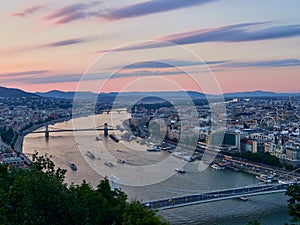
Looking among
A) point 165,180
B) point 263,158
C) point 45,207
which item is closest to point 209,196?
point 165,180

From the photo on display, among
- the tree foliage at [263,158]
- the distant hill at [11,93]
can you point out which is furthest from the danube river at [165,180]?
the distant hill at [11,93]

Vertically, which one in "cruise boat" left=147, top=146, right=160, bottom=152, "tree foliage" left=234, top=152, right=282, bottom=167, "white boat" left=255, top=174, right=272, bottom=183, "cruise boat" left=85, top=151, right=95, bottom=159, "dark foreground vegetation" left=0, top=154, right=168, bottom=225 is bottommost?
"white boat" left=255, top=174, right=272, bottom=183

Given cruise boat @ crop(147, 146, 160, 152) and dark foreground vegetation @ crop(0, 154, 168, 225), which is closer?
dark foreground vegetation @ crop(0, 154, 168, 225)

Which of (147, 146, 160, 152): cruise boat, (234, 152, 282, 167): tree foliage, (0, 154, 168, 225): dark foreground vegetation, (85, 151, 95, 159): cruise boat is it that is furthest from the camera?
(147, 146, 160, 152): cruise boat

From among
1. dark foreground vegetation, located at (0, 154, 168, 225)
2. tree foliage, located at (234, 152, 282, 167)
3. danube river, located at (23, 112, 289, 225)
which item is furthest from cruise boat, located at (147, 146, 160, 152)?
dark foreground vegetation, located at (0, 154, 168, 225)

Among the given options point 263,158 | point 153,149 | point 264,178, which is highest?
point 153,149

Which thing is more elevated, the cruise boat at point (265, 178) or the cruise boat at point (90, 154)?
the cruise boat at point (90, 154)

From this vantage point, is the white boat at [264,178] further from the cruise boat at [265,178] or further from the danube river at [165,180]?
the danube river at [165,180]

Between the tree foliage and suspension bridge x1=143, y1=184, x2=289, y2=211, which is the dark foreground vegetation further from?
the tree foliage

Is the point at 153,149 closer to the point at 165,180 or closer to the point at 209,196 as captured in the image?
the point at 165,180
